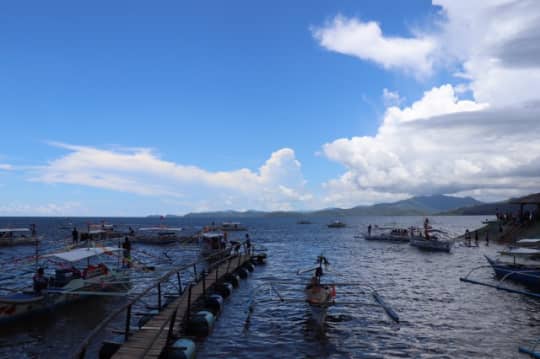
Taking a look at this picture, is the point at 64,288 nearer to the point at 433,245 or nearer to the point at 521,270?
the point at 521,270

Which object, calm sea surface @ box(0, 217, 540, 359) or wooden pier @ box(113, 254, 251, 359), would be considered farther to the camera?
calm sea surface @ box(0, 217, 540, 359)

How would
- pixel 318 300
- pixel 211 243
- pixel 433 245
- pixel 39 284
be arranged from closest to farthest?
pixel 318 300, pixel 39 284, pixel 211 243, pixel 433 245

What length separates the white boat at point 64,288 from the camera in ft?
77.6

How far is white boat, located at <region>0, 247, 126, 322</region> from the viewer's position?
23.6m

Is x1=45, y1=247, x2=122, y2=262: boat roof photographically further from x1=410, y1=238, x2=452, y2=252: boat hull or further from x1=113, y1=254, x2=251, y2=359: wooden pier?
x1=410, y1=238, x2=452, y2=252: boat hull

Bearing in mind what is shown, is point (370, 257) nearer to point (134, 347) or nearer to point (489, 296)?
point (489, 296)

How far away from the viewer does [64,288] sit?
27.3 m

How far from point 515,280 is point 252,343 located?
1146 inches

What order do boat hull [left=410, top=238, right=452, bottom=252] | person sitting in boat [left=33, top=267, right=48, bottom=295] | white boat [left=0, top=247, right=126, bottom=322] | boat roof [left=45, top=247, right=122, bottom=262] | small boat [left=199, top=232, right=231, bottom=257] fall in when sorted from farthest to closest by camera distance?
1. boat hull [left=410, top=238, right=452, bottom=252]
2. small boat [left=199, top=232, right=231, bottom=257]
3. boat roof [left=45, top=247, right=122, bottom=262]
4. person sitting in boat [left=33, top=267, right=48, bottom=295]
5. white boat [left=0, top=247, right=126, bottom=322]

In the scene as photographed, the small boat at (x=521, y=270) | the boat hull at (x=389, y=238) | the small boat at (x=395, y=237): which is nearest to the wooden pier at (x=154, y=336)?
the small boat at (x=521, y=270)

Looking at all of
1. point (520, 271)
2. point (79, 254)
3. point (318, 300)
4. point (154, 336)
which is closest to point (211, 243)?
point (79, 254)

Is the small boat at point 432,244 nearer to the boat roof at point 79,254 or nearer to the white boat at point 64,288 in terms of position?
the white boat at point 64,288

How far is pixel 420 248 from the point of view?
76250mm

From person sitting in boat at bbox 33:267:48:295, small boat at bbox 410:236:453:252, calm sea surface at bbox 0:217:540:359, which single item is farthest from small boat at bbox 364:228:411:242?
person sitting in boat at bbox 33:267:48:295
